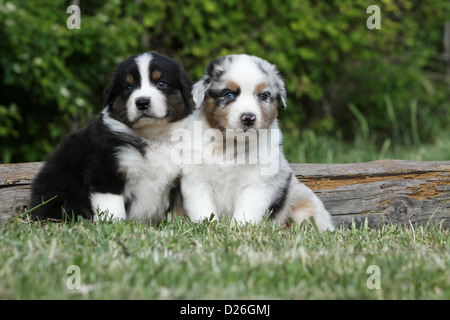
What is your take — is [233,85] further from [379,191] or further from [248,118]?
[379,191]

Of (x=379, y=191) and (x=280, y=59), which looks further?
(x=280, y=59)

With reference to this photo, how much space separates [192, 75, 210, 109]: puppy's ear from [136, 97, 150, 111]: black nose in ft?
1.21

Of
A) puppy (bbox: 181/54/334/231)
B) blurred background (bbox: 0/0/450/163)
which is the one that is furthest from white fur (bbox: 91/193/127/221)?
blurred background (bbox: 0/0/450/163)

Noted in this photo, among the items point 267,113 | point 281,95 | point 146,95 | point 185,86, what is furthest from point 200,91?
point 281,95

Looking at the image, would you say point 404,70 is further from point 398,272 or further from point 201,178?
point 398,272

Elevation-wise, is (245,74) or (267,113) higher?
(245,74)

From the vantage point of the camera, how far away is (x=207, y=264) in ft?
9.17

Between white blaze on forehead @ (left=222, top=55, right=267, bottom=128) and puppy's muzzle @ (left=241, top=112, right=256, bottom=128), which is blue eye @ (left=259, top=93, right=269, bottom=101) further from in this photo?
puppy's muzzle @ (left=241, top=112, right=256, bottom=128)

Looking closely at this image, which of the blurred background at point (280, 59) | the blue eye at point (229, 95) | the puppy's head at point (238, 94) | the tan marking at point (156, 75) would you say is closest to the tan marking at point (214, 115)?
the puppy's head at point (238, 94)

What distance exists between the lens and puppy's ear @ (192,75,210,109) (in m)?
4.10

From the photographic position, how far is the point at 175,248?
3154 millimetres

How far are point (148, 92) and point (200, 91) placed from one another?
383mm

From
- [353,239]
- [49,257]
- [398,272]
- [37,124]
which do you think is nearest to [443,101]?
[37,124]

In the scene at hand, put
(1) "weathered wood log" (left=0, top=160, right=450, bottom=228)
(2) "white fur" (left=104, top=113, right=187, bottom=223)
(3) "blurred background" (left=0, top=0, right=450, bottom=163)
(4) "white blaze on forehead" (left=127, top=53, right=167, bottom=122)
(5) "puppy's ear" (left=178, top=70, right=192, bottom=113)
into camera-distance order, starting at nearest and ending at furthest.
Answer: (4) "white blaze on forehead" (left=127, top=53, right=167, bottom=122), (2) "white fur" (left=104, top=113, right=187, bottom=223), (5) "puppy's ear" (left=178, top=70, right=192, bottom=113), (1) "weathered wood log" (left=0, top=160, right=450, bottom=228), (3) "blurred background" (left=0, top=0, right=450, bottom=163)
